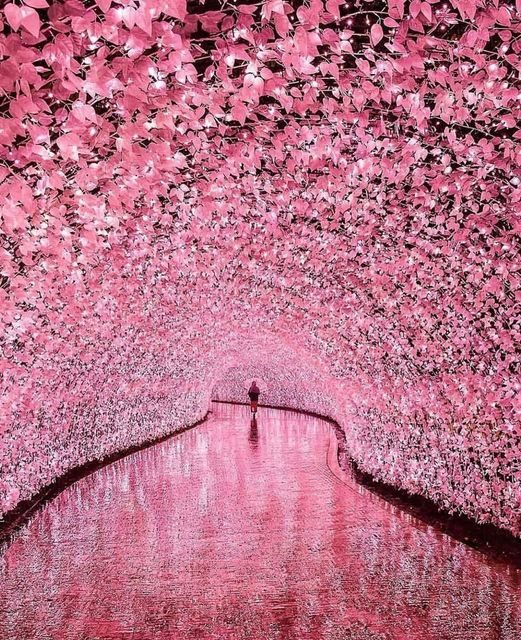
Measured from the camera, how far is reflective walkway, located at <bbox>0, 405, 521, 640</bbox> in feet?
18.3

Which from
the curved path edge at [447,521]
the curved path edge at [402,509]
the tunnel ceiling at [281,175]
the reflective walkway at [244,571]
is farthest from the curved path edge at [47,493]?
the curved path edge at [447,521]

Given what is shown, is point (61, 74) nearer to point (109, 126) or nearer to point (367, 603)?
point (109, 126)

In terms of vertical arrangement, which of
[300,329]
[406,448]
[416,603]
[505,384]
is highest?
[300,329]

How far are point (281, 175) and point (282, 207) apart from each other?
0.88 m

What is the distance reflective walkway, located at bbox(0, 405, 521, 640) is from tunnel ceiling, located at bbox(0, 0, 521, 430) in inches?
74.0

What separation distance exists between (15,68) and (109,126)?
4.19 feet

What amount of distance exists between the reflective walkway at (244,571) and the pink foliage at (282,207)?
109 centimetres

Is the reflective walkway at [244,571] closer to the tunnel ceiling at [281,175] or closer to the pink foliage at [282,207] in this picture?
the pink foliage at [282,207]

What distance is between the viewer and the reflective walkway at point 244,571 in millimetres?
5570

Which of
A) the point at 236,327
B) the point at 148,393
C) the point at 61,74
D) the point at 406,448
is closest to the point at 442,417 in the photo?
the point at 406,448

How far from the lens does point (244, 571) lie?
23.3ft

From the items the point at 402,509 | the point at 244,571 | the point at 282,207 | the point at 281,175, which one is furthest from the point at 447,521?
the point at 281,175

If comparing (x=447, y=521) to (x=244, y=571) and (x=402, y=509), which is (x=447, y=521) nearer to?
(x=402, y=509)

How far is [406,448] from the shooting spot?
1113cm
